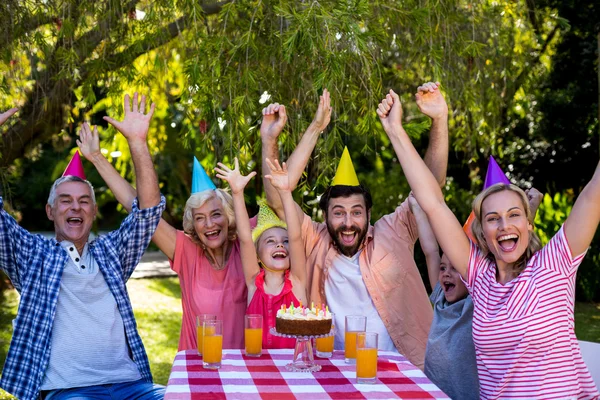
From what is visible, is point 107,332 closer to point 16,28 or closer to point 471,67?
point 16,28

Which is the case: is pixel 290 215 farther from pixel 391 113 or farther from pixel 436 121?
pixel 436 121

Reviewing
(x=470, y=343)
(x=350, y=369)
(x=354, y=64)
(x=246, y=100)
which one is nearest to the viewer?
(x=350, y=369)

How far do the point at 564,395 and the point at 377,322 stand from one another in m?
0.99

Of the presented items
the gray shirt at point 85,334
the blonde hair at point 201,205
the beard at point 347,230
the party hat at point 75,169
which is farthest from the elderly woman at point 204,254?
the beard at point 347,230

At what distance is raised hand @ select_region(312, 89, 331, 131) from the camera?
376 centimetres

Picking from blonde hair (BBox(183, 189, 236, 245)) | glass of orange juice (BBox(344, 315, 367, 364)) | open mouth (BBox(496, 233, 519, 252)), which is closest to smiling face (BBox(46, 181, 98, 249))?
blonde hair (BBox(183, 189, 236, 245))

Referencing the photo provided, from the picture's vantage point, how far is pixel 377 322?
12.1 ft

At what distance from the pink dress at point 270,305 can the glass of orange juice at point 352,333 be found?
1.42ft

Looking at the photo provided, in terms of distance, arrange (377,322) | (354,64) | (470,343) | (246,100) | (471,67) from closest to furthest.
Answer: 1. (470,343)
2. (377,322)
3. (246,100)
4. (354,64)
5. (471,67)

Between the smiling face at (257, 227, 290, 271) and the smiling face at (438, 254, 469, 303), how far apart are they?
2.31ft

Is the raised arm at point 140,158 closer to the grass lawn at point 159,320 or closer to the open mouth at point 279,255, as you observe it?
the open mouth at point 279,255

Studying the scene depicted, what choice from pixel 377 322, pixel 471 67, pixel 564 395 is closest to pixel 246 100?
pixel 377 322

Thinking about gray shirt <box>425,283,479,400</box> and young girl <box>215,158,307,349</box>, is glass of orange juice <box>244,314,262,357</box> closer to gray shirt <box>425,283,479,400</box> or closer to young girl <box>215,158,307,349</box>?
young girl <box>215,158,307,349</box>

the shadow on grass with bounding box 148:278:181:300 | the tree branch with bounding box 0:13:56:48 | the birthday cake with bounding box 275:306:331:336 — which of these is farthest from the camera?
the shadow on grass with bounding box 148:278:181:300
